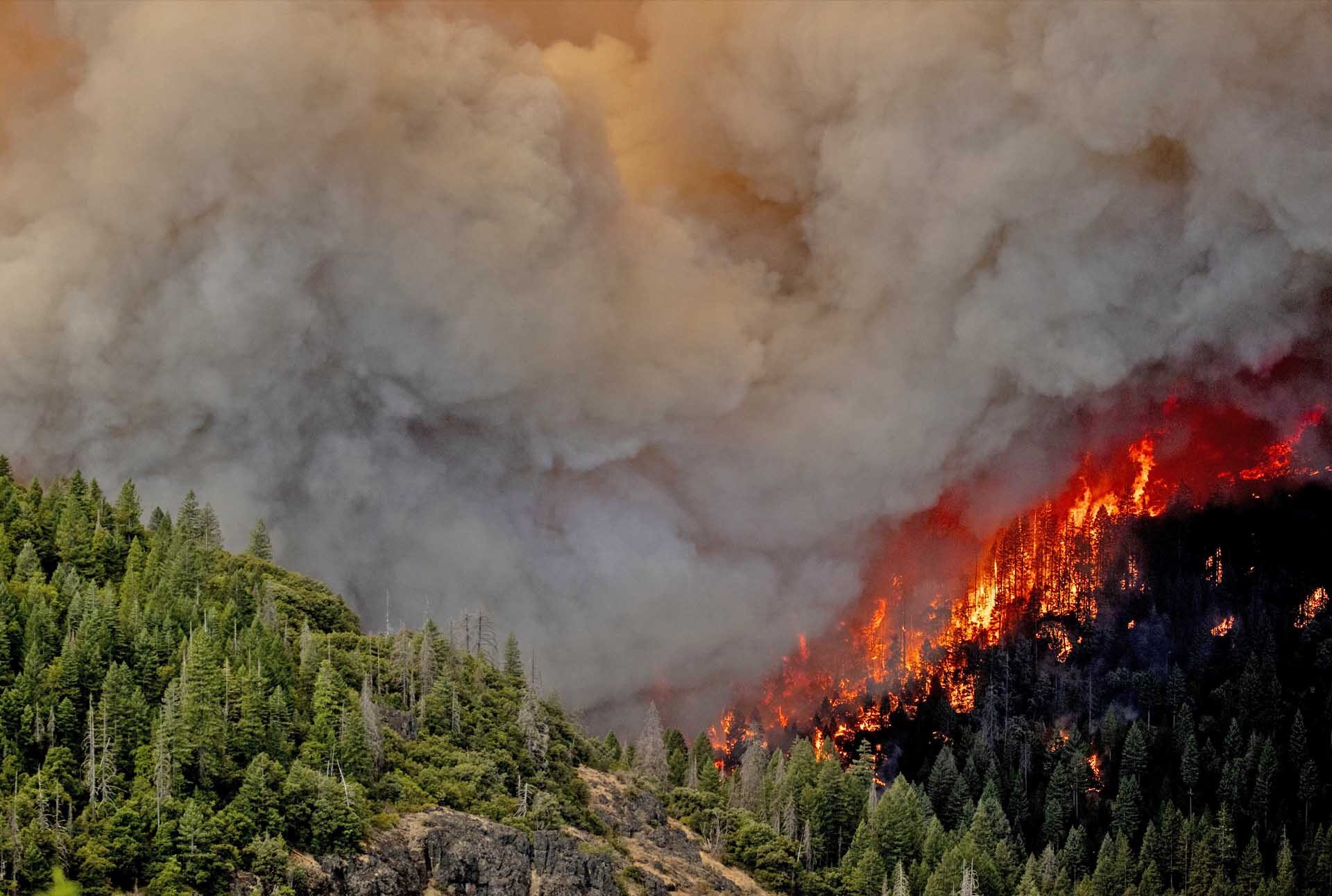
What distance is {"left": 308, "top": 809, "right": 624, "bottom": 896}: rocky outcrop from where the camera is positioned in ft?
396

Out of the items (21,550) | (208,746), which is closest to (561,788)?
(208,746)

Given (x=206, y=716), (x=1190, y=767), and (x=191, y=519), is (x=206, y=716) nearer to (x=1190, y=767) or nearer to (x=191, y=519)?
(x=191, y=519)

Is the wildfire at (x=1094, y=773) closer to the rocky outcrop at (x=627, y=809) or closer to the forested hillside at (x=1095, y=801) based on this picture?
the forested hillside at (x=1095, y=801)

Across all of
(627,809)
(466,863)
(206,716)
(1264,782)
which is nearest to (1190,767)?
(1264,782)

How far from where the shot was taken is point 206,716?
400 feet

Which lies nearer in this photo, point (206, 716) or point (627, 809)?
point (206, 716)

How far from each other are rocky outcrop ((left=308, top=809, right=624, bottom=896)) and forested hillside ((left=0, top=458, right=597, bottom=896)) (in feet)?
5.61

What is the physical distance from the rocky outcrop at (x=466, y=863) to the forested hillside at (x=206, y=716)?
171 centimetres

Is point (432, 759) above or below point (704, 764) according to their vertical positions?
below

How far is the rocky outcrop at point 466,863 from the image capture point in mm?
120625

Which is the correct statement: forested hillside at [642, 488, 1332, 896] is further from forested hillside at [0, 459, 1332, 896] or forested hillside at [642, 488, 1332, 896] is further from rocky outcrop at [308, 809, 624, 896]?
rocky outcrop at [308, 809, 624, 896]

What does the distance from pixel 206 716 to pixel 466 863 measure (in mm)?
19856

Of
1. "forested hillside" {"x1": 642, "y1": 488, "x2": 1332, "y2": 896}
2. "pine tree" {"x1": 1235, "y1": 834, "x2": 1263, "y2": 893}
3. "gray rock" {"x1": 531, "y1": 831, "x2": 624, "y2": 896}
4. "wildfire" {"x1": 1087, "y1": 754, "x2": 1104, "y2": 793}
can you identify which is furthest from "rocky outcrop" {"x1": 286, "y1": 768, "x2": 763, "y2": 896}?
"wildfire" {"x1": 1087, "y1": 754, "x2": 1104, "y2": 793}

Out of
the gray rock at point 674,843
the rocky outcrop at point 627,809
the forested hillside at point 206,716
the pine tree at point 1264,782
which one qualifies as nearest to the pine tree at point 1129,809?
the pine tree at point 1264,782
